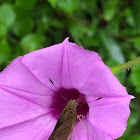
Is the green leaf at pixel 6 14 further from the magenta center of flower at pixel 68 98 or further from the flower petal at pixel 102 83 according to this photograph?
the flower petal at pixel 102 83

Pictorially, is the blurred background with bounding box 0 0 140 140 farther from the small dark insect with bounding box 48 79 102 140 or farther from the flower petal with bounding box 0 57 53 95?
the small dark insect with bounding box 48 79 102 140

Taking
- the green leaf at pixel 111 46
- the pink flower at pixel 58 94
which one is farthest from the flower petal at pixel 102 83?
the green leaf at pixel 111 46

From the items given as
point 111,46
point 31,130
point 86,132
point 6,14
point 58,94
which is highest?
point 111,46

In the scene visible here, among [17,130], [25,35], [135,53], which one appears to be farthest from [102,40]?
[17,130]

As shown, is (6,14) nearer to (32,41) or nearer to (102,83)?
(32,41)

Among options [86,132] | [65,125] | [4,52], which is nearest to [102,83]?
[65,125]

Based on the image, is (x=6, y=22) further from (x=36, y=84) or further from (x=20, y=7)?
(x=36, y=84)

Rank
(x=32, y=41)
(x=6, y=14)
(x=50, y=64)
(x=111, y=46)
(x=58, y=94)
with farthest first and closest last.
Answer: (x=111, y=46) → (x=32, y=41) → (x=6, y=14) → (x=58, y=94) → (x=50, y=64)
